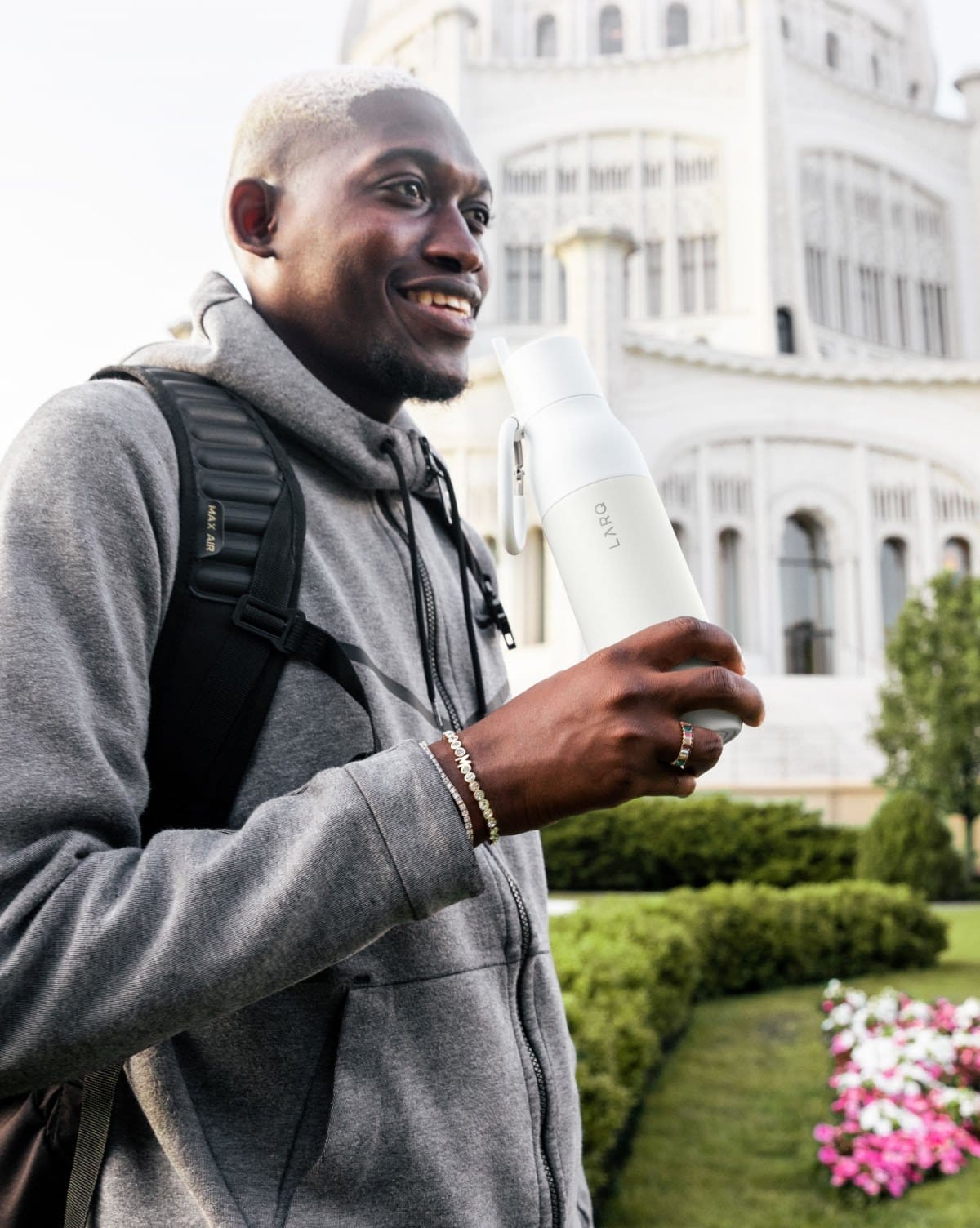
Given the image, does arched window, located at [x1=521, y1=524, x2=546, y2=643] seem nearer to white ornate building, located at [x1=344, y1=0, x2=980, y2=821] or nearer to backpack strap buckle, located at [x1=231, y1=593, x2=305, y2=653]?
white ornate building, located at [x1=344, y1=0, x2=980, y2=821]

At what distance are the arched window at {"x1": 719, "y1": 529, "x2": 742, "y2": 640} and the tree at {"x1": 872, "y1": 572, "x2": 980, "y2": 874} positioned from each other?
8.05 metres

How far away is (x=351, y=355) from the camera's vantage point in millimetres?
1694

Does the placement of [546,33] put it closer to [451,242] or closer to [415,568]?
[451,242]

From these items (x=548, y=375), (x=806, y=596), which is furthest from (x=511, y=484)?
(x=806, y=596)

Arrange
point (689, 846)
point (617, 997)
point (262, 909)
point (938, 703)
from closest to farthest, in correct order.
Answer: point (262, 909) < point (617, 997) < point (689, 846) < point (938, 703)

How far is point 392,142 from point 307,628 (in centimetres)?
76

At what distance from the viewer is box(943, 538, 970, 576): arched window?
86.4ft

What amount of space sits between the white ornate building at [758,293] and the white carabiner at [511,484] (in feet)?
59.2

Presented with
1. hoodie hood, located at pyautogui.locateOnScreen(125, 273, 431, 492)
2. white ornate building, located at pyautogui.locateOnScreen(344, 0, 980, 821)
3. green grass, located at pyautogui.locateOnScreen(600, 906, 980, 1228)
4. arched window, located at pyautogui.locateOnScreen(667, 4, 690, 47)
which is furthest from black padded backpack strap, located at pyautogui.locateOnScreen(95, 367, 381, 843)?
arched window, located at pyautogui.locateOnScreen(667, 4, 690, 47)

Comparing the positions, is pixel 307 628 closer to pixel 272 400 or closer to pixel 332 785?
pixel 332 785

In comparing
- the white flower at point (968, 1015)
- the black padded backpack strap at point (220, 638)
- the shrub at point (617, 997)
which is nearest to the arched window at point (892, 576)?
the shrub at point (617, 997)

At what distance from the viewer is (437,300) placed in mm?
1694

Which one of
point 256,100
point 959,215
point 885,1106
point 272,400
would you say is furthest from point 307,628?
point 959,215

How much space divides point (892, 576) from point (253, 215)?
26.8 m
